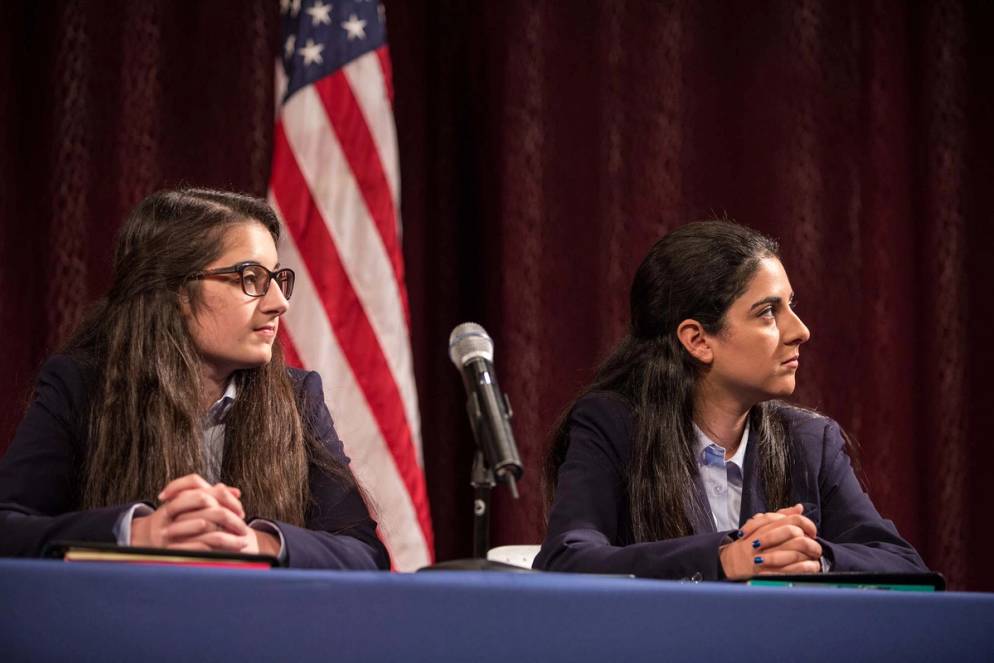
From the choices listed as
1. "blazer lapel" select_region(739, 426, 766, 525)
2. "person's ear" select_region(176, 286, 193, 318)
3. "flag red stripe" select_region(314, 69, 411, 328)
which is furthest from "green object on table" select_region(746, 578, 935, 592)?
"flag red stripe" select_region(314, 69, 411, 328)

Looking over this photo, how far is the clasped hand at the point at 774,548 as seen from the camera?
1650 millimetres

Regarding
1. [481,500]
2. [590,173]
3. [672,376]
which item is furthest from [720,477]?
[590,173]

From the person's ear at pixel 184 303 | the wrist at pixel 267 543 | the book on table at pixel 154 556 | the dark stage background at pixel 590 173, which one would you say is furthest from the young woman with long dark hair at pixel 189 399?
the dark stage background at pixel 590 173

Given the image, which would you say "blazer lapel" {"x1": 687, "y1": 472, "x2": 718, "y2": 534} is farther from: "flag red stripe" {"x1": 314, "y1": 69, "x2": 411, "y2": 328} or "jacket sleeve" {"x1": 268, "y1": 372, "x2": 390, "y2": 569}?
"flag red stripe" {"x1": 314, "y1": 69, "x2": 411, "y2": 328}

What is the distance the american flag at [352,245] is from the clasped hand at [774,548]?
119 cm

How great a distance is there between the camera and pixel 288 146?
284cm

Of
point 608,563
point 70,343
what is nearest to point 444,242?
Result: point 70,343

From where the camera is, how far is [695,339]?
2.24 metres

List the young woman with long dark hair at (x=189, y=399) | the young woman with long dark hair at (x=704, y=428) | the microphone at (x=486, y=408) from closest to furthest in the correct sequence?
the microphone at (x=486, y=408), the young woman with long dark hair at (x=189, y=399), the young woman with long dark hair at (x=704, y=428)

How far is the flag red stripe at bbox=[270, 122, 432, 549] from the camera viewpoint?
2770 mm

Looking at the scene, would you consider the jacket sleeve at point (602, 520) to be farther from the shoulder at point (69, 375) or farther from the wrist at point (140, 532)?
the shoulder at point (69, 375)

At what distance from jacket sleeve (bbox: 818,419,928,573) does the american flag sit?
99 cm

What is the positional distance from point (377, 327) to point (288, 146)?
0.50m

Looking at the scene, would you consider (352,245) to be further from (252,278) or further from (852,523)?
(852,523)
